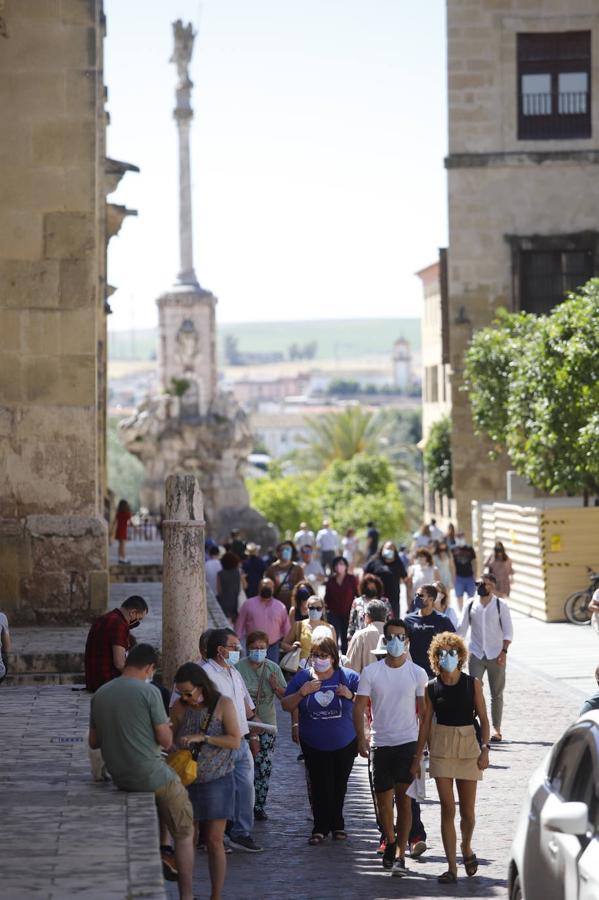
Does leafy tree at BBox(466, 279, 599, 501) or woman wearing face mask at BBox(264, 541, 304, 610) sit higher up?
leafy tree at BBox(466, 279, 599, 501)

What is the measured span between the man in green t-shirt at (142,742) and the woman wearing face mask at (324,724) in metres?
2.37

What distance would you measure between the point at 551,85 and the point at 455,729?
3074 centimetres

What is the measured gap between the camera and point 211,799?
34.4 ft

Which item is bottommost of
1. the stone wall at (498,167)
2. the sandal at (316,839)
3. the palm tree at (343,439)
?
the sandal at (316,839)

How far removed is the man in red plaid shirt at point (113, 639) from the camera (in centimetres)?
1236

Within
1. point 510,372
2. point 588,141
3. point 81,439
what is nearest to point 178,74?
point 588,141

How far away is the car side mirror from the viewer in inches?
271

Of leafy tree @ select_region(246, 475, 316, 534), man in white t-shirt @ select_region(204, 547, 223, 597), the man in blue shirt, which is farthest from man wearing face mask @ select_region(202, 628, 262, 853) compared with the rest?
leafy tree @ select_region(246, 475, 316, 534)

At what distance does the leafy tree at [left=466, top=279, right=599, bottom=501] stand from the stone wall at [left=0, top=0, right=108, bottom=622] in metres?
10.7

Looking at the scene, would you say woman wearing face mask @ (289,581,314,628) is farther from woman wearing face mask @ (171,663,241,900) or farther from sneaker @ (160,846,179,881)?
sneaker @ (160,846,179,881)

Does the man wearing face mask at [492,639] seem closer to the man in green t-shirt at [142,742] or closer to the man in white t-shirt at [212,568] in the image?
the man in green t-shirt at [142,742]

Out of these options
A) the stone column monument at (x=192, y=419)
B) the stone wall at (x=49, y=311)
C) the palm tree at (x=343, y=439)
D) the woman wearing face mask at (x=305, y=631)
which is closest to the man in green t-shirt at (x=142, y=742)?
the woman wearing face mask at (x=305, y=631)

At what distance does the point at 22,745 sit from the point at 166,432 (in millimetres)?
52704

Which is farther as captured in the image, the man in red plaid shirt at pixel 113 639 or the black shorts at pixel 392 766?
the man in red plaid shirt at pixel 113 639
